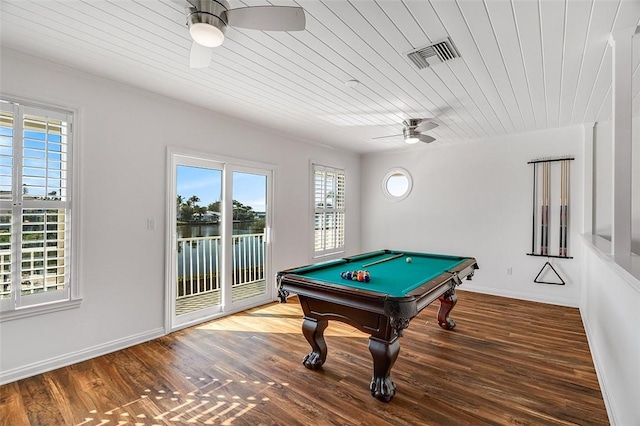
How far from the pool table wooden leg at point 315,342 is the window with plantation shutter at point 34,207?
2.10m

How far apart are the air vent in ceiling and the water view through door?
2586 millimetres

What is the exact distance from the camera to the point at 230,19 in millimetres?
1656

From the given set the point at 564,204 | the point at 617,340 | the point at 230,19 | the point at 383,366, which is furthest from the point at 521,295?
the point at 230,19

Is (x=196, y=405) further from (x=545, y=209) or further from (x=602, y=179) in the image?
(x=602, y=179)

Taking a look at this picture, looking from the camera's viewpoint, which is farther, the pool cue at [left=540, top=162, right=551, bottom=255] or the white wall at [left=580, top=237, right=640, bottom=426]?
the pool cue at [left=540, top=162, right=551, bottom=255]

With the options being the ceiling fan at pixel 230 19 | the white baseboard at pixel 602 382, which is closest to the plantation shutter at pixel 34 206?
the ceiling fan at pixel 230 19

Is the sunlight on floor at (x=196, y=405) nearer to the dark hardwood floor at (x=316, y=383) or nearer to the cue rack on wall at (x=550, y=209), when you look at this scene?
the dark hardwood floor at (x=316, y=383)

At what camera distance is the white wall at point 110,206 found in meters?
2.51

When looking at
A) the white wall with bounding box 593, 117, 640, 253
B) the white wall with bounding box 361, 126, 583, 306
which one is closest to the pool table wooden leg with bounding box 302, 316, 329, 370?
the white wall with bounding box 361, 126, 583, 306

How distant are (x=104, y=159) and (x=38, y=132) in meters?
0.49

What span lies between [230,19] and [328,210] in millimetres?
4239

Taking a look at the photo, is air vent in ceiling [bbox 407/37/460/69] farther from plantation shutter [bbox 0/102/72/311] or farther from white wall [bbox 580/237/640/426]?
plantation shutter [bbox 0/102/72/311]

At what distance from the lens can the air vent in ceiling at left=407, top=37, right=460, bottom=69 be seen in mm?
2234

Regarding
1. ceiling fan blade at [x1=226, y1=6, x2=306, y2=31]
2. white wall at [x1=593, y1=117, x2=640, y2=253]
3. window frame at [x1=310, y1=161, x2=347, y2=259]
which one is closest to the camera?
ceiling fan blade at [x1=226, y1=6, x2=306, y2=31]
